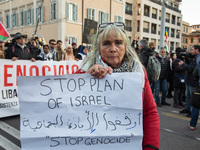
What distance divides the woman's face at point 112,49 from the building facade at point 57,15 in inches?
678

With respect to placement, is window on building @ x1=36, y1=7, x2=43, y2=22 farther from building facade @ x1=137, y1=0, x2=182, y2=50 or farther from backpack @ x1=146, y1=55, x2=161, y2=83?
backpack @ x1=146, y1=55, x2=161, y2=83

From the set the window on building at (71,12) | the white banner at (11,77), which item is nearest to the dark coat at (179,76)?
the white banner at (11,77)

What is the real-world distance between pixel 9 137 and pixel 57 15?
1831 cm

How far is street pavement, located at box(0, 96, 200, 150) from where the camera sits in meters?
3.27

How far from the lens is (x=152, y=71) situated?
5027 mm

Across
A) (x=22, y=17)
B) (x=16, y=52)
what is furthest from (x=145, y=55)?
(x=22, y=17)

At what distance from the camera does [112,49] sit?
1.32m

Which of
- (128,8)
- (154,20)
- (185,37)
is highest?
(128,8)

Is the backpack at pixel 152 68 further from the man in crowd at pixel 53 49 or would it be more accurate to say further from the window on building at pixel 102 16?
the window on building at pixel 102 16

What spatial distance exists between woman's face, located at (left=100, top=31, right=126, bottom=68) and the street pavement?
2467mm

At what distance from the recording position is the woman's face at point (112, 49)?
52.4 inches

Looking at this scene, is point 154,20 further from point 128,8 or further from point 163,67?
point 163,67

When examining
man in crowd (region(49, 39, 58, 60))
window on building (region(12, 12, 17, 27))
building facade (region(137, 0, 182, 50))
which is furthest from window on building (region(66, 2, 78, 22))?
building facade (region(137, 0, 182, 50))

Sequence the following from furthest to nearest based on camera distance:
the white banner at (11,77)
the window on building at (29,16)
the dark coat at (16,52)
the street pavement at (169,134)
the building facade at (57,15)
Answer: the window on building at (29,16)
the building facade at (57,15)
the dark coat at (16,52)
the white banner at (11,77)
the street pavement at (169,134)
